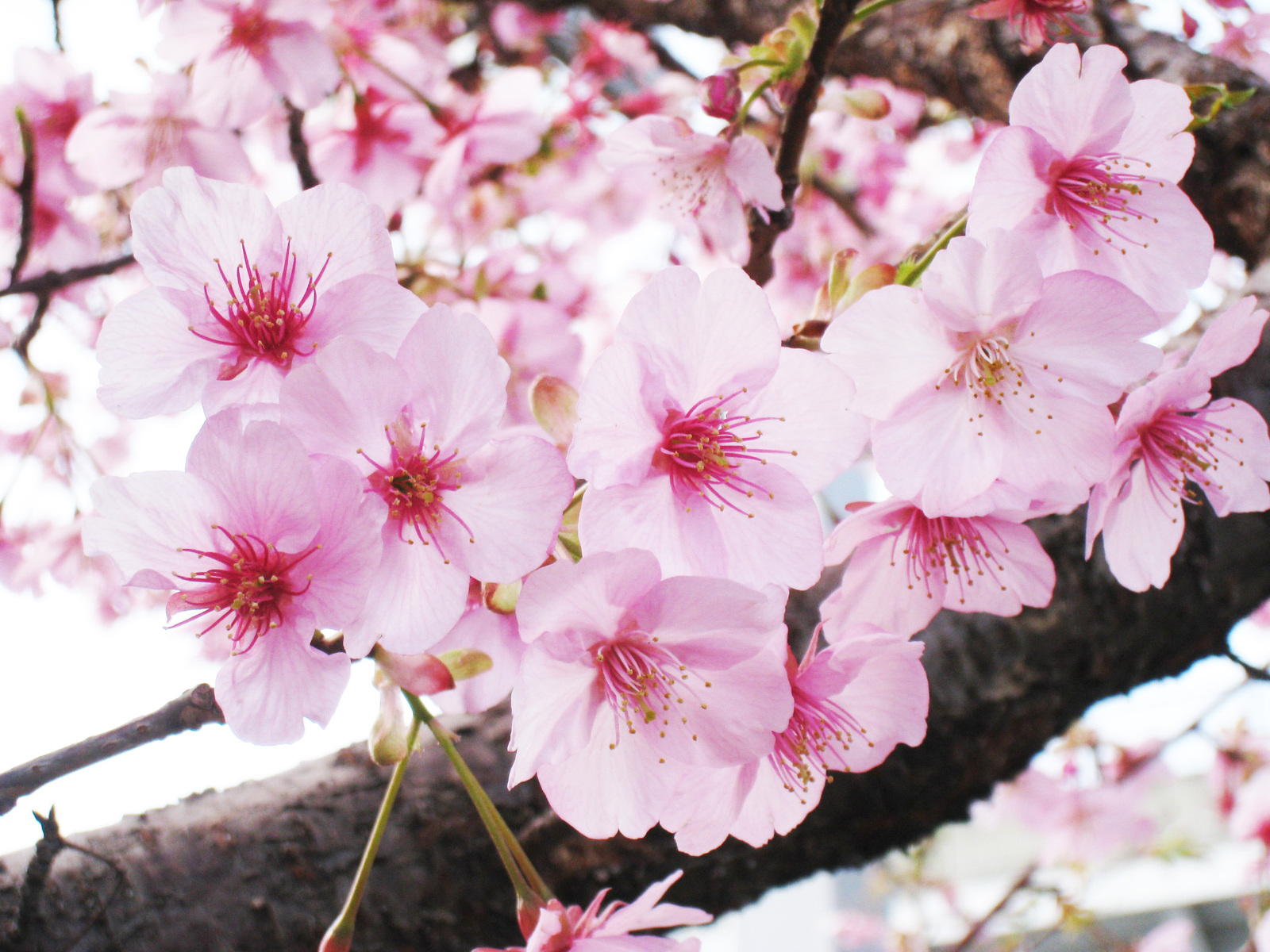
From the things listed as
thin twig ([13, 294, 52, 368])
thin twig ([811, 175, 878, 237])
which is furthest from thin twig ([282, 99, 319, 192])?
thin twig ([811, 175, 878, 237])

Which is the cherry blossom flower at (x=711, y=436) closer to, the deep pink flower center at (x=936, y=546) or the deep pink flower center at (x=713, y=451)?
the deep pink flower center at (x=713, y=451)

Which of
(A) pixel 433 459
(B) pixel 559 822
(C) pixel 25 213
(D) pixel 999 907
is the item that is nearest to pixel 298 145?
(C) pixel 25 213

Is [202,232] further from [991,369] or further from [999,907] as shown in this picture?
[999,907]

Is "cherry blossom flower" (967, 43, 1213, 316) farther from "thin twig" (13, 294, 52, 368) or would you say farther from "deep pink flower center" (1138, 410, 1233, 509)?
"thin twig" (13, 294, 52, 368)

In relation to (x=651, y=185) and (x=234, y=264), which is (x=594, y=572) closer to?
(x=234, y=264)

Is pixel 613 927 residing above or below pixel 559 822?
above

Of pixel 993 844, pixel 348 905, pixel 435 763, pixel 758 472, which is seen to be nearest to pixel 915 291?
pixel 758 472

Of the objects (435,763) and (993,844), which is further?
(993,844)

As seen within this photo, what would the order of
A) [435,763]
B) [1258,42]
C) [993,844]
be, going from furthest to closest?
1. [993,844]
2. [1258,42]
3. [435,763]
